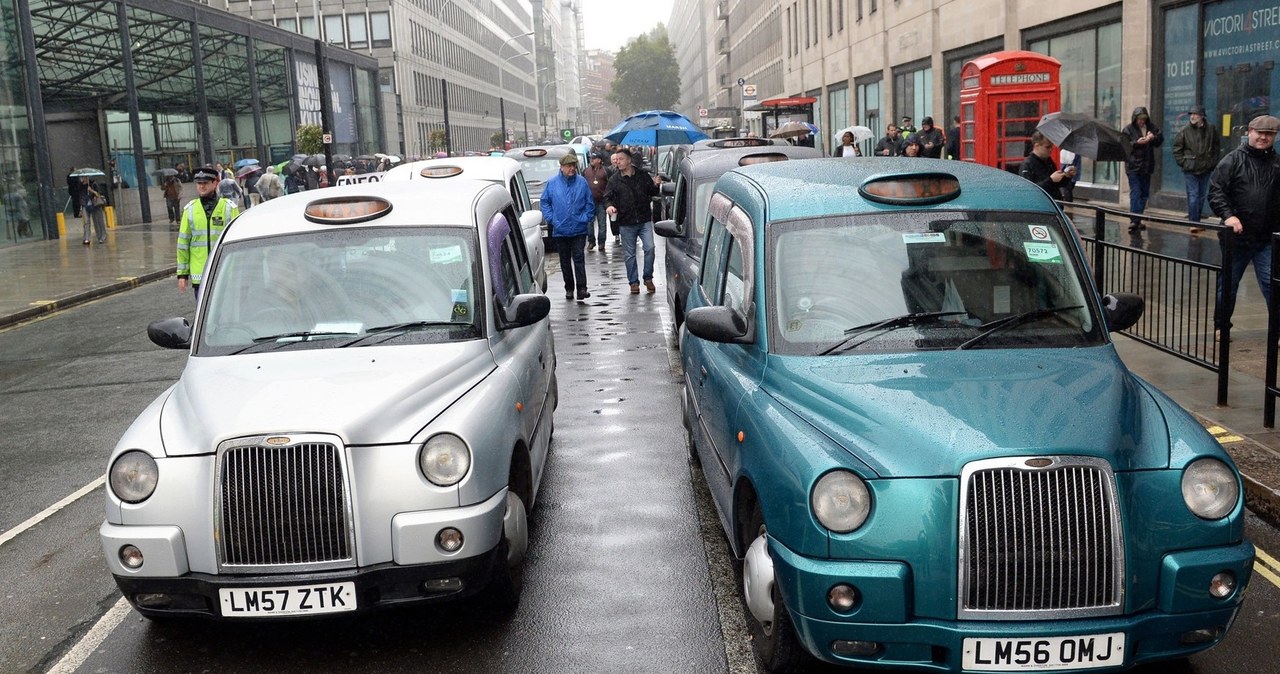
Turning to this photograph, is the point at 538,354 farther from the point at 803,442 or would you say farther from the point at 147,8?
the point at 147,8

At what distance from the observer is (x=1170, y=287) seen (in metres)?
7.96

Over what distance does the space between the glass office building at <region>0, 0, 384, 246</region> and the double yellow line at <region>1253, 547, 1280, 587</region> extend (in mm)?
27350

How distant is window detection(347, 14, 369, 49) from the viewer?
269 feet

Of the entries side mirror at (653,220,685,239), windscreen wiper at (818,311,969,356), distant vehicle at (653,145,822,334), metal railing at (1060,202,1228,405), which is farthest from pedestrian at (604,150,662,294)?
windscreen wiper at (818,311,969,356)

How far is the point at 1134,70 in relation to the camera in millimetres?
21125

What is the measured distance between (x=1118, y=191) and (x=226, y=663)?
21213 mm

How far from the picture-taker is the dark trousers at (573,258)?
1487cm

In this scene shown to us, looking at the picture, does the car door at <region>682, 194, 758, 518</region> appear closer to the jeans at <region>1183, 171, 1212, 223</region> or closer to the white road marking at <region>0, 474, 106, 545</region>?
the white road marking at <region>0, 474, 106, 545</region>

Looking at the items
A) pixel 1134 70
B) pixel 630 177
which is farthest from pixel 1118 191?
pixel 630 177

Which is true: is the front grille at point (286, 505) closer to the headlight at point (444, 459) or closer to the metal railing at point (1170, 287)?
the headlight at point (444, 459)

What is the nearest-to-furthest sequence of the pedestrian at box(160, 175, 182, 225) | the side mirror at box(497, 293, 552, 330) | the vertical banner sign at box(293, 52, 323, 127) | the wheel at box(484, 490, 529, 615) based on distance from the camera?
1. the wheel at box(484, 490, 529, 615)
2. the side mirror at box(497, 293, 552, 330)
3. the pedestrian at box(160, 175, 182, 225)
4. the vertical banner sign at box(293, 52, 323, 127)

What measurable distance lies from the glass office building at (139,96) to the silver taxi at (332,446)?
25.3m

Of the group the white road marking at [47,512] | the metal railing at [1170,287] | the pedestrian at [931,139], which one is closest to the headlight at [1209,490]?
the metal railing at [1170,287]

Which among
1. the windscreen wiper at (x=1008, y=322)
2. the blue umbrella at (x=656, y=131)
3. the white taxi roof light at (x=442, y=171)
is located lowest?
the windscreen wiper at (x=1008, y=322)
